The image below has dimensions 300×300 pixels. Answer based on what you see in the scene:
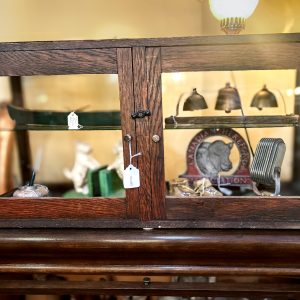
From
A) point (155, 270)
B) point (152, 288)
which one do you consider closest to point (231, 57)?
point (155, 270)

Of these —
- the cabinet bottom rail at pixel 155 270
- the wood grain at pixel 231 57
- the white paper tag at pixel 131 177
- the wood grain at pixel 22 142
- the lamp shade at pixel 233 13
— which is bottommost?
the cabinet bottom rail at pixel 155 270

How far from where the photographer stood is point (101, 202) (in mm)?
738

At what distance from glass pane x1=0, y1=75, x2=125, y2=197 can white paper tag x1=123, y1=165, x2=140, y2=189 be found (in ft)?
0.27

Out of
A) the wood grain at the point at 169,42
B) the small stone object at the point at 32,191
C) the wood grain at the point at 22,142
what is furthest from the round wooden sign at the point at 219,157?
the wood grain at the point at 22,142

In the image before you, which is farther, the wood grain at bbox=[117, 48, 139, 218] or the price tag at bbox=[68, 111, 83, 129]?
the price tag at bbox=[68, 111, 83, 129]

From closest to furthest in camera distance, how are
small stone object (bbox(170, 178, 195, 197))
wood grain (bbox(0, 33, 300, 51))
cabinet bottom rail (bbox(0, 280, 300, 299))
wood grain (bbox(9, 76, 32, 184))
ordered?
wood grain (bbox(0, 33, 300, 51)), small stone object (bbox(170, 178, 195, 197)), cabinet bottom rail (bbox(0, 280, 300, 299)), wood grain (bbox(9, 76, 32, 184))

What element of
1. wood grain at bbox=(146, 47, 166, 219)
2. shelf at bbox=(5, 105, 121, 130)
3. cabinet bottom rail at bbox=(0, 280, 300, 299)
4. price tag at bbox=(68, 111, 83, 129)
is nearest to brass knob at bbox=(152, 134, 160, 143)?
wood grain at bbox=(146, 47, 166, 219)

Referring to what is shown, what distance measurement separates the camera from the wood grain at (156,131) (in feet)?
2.21

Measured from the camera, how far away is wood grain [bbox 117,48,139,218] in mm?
675

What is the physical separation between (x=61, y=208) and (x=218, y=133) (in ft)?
1.36

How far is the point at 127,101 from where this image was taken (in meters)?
0.69

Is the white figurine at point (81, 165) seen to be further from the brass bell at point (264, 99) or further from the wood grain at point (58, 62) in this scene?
the brass bell at point (264, 99)

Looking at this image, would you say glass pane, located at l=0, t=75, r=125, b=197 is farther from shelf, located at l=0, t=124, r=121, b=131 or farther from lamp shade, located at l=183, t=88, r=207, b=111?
lamp shade, located at l=183, t=88, r=207, b=111

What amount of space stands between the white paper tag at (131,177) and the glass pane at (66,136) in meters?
0.08
